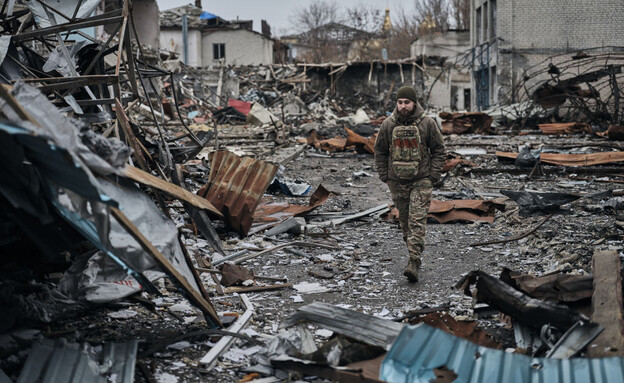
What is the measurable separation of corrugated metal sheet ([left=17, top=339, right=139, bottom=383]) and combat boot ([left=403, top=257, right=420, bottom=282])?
297 cm

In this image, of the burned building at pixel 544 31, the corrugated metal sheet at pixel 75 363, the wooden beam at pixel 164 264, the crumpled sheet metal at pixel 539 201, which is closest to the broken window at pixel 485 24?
the burned building at pixel 544 31

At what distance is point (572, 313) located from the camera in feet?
13.0

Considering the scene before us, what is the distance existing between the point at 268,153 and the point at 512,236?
32.8 feet

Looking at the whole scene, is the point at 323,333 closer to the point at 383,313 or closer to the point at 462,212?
the point at 383,313

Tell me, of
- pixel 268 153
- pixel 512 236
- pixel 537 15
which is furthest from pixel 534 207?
pixel 537 15

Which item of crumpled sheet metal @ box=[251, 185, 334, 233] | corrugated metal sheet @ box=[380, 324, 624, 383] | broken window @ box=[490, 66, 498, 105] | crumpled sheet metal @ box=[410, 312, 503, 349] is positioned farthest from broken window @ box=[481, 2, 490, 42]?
corrugated metal sheet @ box=[380, 324, 624, 383]

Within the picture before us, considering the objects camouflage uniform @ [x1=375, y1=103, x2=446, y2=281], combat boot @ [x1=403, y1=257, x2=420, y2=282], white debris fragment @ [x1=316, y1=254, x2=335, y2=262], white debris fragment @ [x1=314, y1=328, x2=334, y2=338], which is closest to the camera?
white debris fragment @ [x1=314, y1=328, x2=334, y2=338]

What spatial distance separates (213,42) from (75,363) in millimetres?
49455

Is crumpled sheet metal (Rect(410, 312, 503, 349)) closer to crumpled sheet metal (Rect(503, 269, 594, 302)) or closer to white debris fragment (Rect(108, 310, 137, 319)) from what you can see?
crumpled sheet metal (Rect(503, 269, 594, 302))

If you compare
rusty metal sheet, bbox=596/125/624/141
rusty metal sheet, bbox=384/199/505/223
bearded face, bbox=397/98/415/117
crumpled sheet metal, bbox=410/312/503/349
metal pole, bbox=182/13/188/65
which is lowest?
crumpled sheet metal, bbox=410/312/503/349

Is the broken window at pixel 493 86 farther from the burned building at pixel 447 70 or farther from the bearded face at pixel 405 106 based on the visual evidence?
the bearded face at pixel 405 106

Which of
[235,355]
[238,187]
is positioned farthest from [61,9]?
[235,355]

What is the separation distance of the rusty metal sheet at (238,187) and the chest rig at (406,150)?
7.59 feet

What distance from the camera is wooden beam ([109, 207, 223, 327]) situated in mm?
3391
